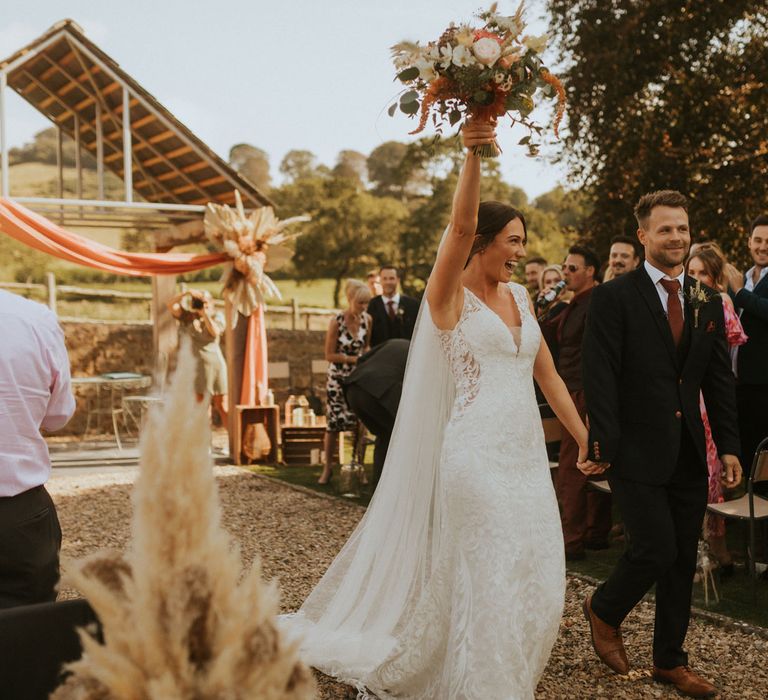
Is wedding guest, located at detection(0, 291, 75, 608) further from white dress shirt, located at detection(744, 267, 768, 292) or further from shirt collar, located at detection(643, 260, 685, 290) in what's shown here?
white dress shirt, located at detection(744, 267, 768, 292)

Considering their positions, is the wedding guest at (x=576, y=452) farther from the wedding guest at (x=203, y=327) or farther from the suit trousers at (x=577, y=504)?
the wedding guest at (x=203, y=327)

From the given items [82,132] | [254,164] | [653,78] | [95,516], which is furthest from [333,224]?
[254,164]

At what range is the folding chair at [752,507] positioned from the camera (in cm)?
532

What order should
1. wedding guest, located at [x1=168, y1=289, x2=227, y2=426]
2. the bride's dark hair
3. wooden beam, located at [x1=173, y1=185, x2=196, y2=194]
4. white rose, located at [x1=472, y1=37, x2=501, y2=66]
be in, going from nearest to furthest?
white rose, located at [x1=472, y1=37, x2=501, y2=66], the bride's dark hair, wedding guest, located at [x1=168, y1=289, x2=227, y2=426], wooden beam, located at [x1=173, y1=185, x2=196, y2=194]

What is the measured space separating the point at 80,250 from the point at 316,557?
21.0ft

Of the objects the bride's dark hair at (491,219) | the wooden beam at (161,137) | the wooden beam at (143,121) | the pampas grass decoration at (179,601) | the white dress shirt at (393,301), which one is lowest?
the pampas grass decoration at (179,601)

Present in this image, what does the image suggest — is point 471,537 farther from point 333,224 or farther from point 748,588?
point 333,224

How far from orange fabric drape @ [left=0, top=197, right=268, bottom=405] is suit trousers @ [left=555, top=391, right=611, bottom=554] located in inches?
249

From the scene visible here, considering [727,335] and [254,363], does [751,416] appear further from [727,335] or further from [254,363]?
[254,363]

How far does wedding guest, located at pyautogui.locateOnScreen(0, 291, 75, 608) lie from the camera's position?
2.94m

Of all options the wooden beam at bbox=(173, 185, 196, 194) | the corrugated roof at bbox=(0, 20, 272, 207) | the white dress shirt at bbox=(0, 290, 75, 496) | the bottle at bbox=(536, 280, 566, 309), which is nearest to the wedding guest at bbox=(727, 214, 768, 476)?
the bottle at bbox=(536, 280, 566, 309)

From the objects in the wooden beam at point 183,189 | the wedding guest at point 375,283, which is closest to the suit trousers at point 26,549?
the wedding guest at point 375,283

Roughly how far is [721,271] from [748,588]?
2.11m

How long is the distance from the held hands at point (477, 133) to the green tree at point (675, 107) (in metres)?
9.76
